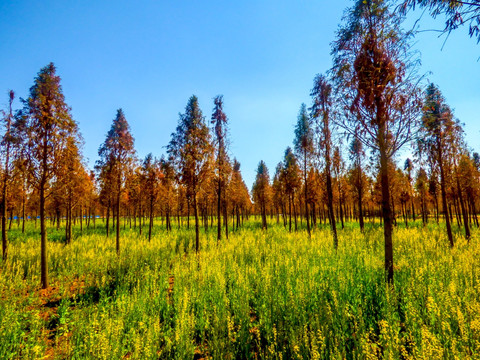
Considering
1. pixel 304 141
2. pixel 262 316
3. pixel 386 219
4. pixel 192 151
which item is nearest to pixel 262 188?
pixel 304 141

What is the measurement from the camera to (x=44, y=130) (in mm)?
8062

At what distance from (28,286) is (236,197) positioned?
77.1 feet

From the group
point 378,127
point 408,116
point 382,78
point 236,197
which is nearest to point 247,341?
point 378,127

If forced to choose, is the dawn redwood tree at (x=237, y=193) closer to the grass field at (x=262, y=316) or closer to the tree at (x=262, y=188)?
the tree at (x=262, y=188)

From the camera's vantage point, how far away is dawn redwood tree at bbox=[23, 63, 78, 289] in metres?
7.84

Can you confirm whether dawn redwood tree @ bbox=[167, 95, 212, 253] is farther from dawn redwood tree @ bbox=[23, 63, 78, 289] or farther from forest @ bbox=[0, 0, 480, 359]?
dawn redwood tree @ bbox=[23, 63, 78, 289]

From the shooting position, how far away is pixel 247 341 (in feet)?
13.7

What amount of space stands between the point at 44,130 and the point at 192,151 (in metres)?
6.35

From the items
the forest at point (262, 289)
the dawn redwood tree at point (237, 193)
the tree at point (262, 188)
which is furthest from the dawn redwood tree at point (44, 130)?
the tree at point (262, 188)

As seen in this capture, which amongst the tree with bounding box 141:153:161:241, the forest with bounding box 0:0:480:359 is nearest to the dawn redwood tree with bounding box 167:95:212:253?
the forest with bounding box 0:0:480:359

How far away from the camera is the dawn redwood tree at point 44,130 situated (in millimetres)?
7840

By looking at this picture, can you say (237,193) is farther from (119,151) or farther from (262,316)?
(262,316)

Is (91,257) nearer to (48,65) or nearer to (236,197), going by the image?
(48,65)

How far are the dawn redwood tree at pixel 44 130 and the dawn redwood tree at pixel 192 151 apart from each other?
528cm
